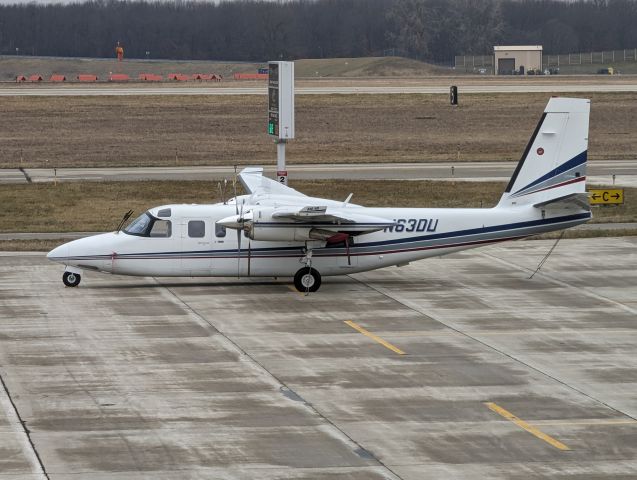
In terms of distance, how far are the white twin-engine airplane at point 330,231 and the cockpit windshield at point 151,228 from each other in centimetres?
3

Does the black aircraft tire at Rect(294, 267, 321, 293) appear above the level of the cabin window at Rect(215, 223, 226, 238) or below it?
below

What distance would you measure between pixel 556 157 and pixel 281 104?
11864mm

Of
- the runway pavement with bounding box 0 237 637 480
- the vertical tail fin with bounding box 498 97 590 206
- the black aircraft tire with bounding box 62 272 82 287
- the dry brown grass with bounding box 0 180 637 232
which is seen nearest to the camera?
the runway pavement with bounding box 0 237 637 480

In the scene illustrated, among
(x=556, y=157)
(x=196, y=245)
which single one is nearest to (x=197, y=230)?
(x=196, y=245)

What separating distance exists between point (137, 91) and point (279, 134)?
7367cm

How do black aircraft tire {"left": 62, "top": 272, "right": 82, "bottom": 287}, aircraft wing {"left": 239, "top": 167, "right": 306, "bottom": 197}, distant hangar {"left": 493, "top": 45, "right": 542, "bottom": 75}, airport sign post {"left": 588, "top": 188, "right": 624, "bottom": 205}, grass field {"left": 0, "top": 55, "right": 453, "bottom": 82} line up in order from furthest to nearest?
distant hangar {"left": 493, "top": 45, "right": 542, "bottom": 75}
grass field {"left": 0, "top": 55, "right": 453, "bottom": 82}
airport sign post {"left": 588, "top": 188, "right": 624, "bottom": 205}
aircraft wing {"left": 239, "top": 167, "right": 306, "bottom": 197}
black aircraft tire {"left": 62, "top": 272, "right": 82, "bottom": 287}

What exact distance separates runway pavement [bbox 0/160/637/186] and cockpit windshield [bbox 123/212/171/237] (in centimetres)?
2372

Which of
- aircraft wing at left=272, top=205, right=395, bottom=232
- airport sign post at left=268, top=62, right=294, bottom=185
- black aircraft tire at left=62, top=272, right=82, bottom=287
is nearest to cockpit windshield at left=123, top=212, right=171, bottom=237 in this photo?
black aircraft tire at left=62, top=272, right=82, bottom=287

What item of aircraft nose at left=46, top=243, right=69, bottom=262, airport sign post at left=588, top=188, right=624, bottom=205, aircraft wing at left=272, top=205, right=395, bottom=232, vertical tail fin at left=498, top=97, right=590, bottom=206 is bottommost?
aircraft nose at left=46, top=243, right=69, bottom=262

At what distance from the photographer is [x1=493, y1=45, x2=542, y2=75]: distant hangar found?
160875mm

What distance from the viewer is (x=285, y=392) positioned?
827 inches

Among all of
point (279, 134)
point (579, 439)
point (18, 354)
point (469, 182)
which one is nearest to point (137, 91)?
point (469, 182)

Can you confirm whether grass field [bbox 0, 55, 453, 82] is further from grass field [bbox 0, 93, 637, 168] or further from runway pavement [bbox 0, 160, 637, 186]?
runway pavement [bbox 0, 160, 637, 186]

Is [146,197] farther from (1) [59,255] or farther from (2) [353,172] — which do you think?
(1) [59,255]
